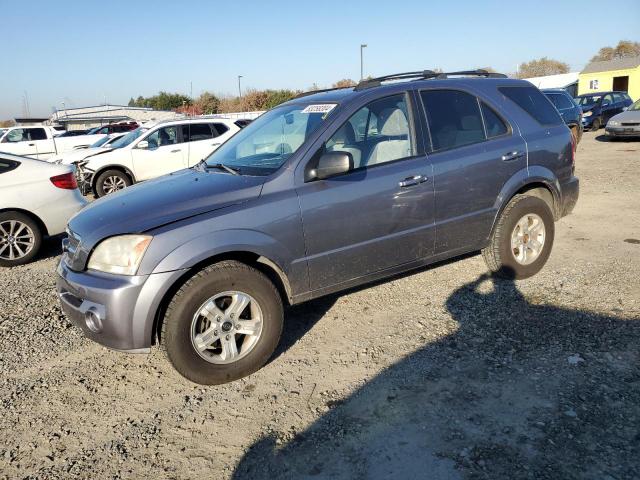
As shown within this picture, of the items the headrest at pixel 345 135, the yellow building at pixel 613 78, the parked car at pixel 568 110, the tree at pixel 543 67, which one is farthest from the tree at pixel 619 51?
the headrest at pixel 345 135

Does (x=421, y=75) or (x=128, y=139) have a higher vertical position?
(x=421, y=75)

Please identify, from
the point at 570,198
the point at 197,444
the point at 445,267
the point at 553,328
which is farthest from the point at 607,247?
the point at 197,444

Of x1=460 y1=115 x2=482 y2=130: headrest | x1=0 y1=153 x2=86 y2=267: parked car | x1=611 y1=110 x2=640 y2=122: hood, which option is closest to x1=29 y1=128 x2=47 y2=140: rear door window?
x1=0 y1=153 x2=86 y2=267: parked car

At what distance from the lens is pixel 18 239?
6.30m

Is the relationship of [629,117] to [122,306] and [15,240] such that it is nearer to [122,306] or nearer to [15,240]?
[15,240]

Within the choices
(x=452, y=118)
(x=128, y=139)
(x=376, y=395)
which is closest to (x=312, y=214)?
(x=376, y=395)

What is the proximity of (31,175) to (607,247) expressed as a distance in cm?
707

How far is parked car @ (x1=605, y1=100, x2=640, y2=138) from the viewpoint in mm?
15594

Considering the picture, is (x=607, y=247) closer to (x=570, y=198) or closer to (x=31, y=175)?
(x=570, y=198)

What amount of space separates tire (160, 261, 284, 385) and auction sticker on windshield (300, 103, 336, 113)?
1442mm

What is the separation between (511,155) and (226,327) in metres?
2.93

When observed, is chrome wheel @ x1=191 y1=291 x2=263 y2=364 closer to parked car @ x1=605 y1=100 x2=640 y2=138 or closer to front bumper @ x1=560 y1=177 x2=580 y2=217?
front bumper @ x1=560 y1=177 x2=580 y2=217

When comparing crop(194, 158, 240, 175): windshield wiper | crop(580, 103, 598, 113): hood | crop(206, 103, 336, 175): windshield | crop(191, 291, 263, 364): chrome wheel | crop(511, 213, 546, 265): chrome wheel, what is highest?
crop(580, 103, 598, 113): hood

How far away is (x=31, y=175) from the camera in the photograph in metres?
6.41
